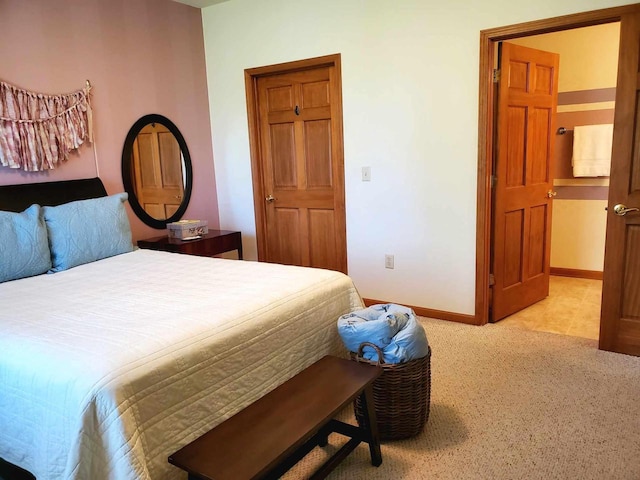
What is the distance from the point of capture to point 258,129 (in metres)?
4.32

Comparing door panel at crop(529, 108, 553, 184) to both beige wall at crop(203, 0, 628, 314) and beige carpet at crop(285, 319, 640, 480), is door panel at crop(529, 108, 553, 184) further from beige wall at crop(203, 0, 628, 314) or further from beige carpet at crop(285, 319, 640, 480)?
beige carpet at crop(285, 319, 640, 480)

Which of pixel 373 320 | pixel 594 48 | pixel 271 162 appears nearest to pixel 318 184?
pixel 271 162

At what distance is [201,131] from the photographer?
14.5ft

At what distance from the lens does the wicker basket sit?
207 cm

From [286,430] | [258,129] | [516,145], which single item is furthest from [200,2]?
[286,430]

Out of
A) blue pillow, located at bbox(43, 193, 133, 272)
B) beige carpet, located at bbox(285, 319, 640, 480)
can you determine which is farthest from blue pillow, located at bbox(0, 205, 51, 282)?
beige carpet, located at bbox(285, 319, 640, 480)

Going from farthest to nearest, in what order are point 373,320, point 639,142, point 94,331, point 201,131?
point 201,131 < point 639,142 < point 373,320 < point 94,331

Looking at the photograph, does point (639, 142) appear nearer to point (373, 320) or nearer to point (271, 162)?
point (373, 320)

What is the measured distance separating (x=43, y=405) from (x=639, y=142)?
311 centimetres

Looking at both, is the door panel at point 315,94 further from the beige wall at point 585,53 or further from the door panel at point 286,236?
the beige wall at point 585,53

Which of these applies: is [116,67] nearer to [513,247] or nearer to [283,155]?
[283,155]

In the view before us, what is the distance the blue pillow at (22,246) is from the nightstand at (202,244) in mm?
958

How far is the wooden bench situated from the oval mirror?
2.50 meters

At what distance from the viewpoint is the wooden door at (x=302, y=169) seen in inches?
156
